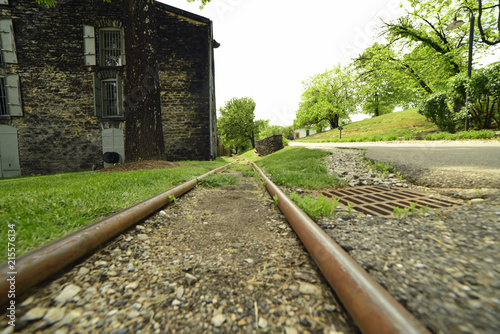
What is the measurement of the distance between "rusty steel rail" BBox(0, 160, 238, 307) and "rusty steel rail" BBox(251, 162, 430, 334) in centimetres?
148

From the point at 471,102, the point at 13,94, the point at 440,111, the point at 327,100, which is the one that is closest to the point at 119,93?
the point at 13,94

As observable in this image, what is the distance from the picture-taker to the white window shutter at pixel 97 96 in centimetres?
941

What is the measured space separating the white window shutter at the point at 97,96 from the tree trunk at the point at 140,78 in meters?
5.33

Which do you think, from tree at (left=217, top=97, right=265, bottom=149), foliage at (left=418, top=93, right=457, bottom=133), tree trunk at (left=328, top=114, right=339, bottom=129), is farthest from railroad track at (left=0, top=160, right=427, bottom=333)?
tree trunk at (left=328, top=114, right=339, bottom=129)

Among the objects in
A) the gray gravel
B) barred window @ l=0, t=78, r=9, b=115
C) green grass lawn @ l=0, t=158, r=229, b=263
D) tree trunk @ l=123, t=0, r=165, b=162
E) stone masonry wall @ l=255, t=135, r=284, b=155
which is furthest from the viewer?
stone masonry wall @ l=255, t=135, r=284, b=155

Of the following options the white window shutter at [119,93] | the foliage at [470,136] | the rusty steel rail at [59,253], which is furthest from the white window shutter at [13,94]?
the foliage at [470,136]

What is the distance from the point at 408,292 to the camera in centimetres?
87

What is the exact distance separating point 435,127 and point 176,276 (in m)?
17.3

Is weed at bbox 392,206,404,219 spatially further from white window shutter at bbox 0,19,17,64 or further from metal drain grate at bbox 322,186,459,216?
white window shutter at bbox 0,19,17,64

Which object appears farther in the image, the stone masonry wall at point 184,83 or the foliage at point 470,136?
the stone masonry wall at point 184,83

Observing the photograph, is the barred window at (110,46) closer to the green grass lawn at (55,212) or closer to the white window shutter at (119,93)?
the white window shutter at (119,93)

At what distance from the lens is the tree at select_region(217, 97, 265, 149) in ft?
110

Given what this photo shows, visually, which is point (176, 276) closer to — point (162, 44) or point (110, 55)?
point (162, 44)

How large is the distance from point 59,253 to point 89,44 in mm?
12472
